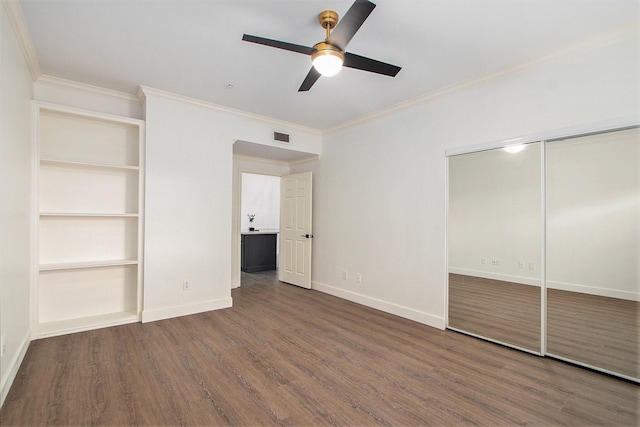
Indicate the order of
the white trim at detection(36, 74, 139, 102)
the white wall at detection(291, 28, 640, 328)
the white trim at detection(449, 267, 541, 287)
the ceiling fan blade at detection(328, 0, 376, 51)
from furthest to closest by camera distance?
the white trim at detection(36, 74, 139, 102), the white trim at detection(449, 267, 541, 287), the white wall at detection(291, 28, 640, 328), the ceiling fan blade at detection(328, 0, 376, 51)

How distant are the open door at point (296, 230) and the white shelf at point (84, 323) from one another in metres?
2.64

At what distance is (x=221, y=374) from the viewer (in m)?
2.51

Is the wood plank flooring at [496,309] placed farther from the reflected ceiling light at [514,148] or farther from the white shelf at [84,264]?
the white shelf at [84,264]

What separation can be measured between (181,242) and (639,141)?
457 cm

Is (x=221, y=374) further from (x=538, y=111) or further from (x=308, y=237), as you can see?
(x=538, y=111)

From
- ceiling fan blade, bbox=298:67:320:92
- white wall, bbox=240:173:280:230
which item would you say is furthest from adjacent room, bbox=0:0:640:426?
white wall, bbox=240:173:280:230

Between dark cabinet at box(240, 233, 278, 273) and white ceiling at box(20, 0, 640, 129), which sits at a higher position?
white ceiling at box(20, 0, 640, 129)

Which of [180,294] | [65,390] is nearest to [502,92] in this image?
[180,294]

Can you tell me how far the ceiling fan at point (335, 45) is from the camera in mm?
1900

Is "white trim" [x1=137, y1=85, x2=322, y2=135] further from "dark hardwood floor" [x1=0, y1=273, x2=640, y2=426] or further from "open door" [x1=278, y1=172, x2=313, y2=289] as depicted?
"dark hardwood floor" [x1=0, y1=273, x2=640, y2=426]

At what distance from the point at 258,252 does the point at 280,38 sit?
523cm

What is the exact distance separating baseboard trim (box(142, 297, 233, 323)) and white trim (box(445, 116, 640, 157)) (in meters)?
3.52

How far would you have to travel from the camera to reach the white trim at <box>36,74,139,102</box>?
3348 millimetres

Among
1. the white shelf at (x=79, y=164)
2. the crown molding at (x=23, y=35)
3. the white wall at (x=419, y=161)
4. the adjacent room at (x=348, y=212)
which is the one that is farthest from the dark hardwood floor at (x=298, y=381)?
the crown molding at (x=23, y=35)
